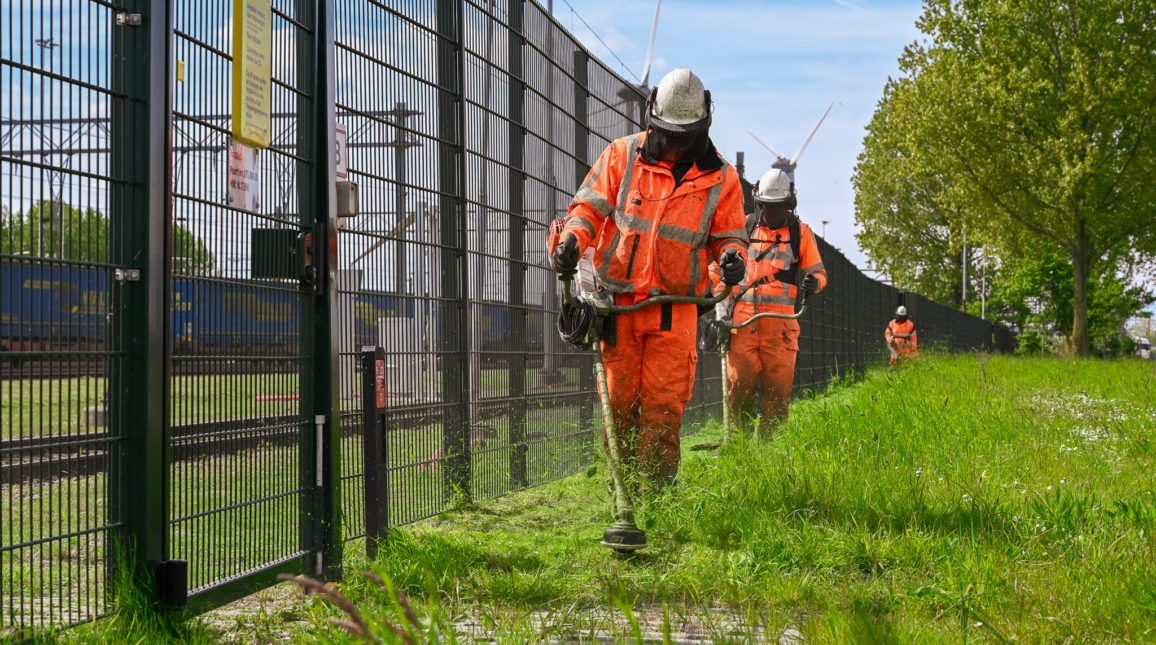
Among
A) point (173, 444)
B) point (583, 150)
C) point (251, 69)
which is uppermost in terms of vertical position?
point (583, 150)

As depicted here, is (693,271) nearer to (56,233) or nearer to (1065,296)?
(56,233)

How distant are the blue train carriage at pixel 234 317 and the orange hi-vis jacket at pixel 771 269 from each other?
4691mm

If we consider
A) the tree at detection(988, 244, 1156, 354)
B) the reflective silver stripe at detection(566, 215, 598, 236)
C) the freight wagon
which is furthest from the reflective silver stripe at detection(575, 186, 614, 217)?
the tree at detection(988, 244, 1156, 354)

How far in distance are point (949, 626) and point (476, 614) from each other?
4.89 feet

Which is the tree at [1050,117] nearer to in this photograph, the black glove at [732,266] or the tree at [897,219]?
the tree at [897,219]

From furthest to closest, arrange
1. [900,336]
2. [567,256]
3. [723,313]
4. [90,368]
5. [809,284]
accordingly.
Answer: [900,336] < [809,284] < [723,313] < [567,256] < [90,368]

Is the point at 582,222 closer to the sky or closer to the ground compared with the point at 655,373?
closer to the sky

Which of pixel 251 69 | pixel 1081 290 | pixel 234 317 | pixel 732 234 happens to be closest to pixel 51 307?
pixel 234 317

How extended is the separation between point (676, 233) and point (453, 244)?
1.41 meters

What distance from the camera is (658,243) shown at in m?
5.08

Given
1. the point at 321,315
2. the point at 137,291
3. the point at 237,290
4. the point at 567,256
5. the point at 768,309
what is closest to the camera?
the point at 137,291

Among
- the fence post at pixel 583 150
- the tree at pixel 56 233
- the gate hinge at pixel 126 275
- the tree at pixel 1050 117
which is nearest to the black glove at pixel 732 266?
the fence post at pixel 583 150

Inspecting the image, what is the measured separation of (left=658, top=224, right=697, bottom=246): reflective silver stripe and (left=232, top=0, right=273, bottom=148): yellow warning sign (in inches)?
81.8

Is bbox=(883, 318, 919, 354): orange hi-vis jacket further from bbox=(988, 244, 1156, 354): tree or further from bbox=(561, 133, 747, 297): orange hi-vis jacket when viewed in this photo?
bbox=(561, 133, 747, 297): orange hi-vis jacket
